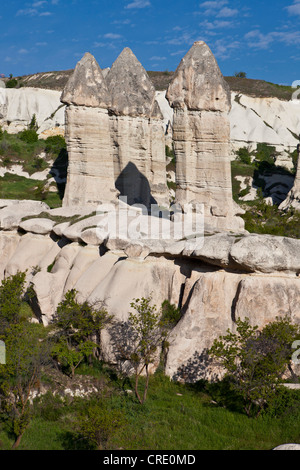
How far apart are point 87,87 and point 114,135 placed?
2.94 meters

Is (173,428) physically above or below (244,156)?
below

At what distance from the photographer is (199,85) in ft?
56.6

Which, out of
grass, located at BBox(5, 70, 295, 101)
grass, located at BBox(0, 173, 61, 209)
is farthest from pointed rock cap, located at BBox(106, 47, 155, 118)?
grass, located at BBox(5, 70, 295, 101)

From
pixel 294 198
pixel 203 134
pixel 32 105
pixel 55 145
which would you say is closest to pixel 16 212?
pixel 203 134

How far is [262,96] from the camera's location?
69875 millimetres

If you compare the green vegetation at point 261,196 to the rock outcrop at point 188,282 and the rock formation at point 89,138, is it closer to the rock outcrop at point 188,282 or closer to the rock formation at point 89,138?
the rock outcrop at point 188,282

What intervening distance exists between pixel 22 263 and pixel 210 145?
7.71 metres

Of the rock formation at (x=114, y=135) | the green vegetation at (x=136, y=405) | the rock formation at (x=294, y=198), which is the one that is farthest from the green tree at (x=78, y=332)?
the rock formation at (x=294, y=198)

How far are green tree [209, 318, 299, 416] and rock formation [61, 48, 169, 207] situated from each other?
13.2 m

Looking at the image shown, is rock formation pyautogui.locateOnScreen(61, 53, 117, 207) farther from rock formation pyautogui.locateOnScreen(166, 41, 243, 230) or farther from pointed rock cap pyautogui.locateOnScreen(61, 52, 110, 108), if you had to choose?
rock formation pyautogui.locateOnScreen(166, 41, 243, 230)

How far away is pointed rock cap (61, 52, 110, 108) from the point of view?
71.3ft

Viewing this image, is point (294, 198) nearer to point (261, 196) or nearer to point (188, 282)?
point (261, 196)
